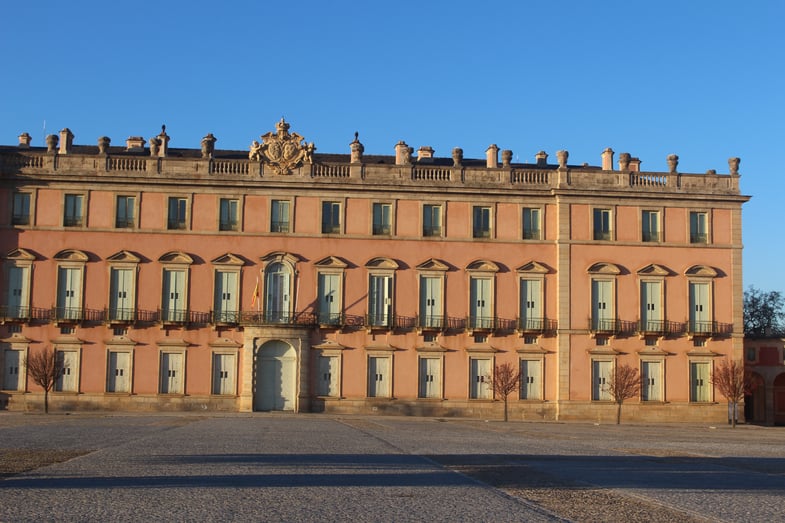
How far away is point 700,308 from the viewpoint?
53.6 meters

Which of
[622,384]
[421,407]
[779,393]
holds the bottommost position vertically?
[421,407]

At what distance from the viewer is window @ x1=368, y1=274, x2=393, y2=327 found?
2053 inches

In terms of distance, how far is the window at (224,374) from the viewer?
169 feet

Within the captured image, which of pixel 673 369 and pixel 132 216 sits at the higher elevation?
pixel 132 216

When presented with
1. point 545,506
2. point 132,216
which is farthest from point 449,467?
point 132,216

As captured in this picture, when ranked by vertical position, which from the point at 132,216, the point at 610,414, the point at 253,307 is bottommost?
the point at 610,414

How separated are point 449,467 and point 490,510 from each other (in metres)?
6.03

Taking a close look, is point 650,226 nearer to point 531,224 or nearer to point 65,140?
point 531,224

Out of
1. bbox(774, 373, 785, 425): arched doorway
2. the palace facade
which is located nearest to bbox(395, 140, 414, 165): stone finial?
the palace facade

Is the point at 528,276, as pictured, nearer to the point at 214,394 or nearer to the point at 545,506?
the point at 214,394

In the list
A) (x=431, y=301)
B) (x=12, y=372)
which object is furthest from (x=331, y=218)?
(x=12, y=372)

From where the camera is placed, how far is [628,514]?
13172 mm

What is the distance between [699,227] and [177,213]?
86.7ft

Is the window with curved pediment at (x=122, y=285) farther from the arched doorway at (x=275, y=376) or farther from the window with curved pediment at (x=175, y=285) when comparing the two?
the arched doorway at (x=275, y=376)
